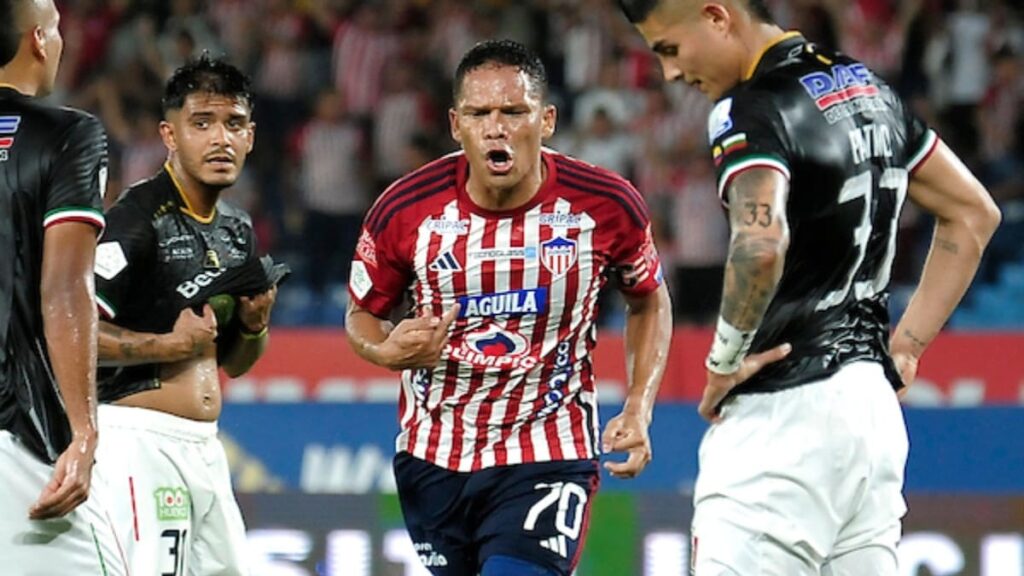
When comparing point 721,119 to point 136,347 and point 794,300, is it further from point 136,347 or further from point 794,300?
point 136,347

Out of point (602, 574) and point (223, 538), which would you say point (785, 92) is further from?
point (602, 574)

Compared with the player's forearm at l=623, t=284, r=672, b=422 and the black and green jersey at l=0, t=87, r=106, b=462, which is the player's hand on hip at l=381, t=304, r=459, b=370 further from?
the black and green jersey at l=0, t=87, r=106, b=462

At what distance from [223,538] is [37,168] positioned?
214 centimetres

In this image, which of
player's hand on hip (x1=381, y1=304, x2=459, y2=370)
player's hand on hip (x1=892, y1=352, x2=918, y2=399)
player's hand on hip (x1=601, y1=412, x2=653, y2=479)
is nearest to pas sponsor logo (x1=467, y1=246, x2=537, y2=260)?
player's hand on hip (x1=381, y1=304, x2=459, y2=370)

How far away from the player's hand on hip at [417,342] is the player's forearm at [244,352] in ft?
3.43

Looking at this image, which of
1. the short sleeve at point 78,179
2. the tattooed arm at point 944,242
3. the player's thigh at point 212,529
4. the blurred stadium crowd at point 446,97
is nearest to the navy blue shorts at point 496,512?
the player's thigh at point 212,529

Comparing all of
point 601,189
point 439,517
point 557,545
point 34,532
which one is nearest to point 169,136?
point 601,189

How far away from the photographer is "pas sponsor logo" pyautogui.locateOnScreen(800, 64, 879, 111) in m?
4.59

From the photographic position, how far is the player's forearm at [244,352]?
21.1 ft

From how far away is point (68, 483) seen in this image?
14.1ft

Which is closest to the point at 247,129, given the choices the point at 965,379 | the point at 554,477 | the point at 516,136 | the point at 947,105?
the point at 516,136

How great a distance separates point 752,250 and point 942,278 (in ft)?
3.37

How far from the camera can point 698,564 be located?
15.1 ft

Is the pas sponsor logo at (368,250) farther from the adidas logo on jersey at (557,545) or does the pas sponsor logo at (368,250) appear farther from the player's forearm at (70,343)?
the player's forearm at (70,343)
